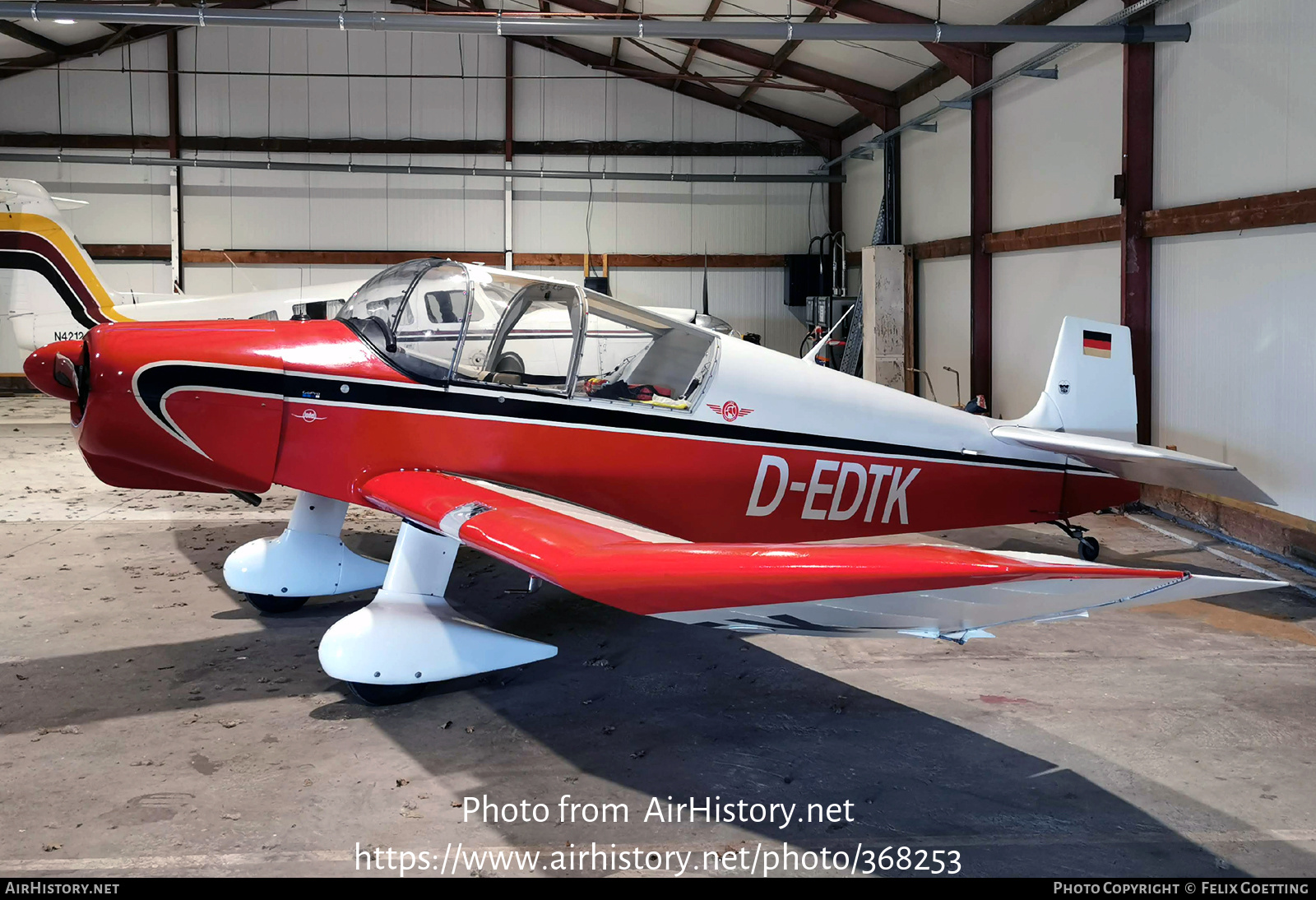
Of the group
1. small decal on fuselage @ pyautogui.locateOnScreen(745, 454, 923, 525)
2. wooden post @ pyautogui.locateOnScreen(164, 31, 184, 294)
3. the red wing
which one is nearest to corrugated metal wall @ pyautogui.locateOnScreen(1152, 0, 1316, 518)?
small decal on fuselage @ pyautogui.locateOnScreen(745, 454, 923, 525)

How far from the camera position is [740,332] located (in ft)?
64.2

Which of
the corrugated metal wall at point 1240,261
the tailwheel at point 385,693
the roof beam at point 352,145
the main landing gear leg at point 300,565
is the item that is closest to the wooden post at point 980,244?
the corrugated metal wall at point 1240,261

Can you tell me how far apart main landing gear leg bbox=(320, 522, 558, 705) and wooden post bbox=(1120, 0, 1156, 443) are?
650cm

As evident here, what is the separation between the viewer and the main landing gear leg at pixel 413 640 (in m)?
4.25

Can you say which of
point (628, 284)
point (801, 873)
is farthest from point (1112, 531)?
point (628, 284)

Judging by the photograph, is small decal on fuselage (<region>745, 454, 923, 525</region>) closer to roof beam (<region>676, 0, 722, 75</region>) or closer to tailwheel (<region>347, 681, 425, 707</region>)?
tailwheel (<region>347, 681, 425, 707</region>)

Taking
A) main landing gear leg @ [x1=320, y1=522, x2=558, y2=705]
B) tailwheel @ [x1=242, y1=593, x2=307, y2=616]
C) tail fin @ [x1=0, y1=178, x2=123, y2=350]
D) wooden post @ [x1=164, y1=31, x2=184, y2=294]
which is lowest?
tailwheel @ [x1=242, y1=593, x2=307, y2=616]

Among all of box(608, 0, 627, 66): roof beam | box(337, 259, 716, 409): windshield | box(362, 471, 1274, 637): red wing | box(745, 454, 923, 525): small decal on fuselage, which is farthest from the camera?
box(608, 0, 627, 66): roof beam

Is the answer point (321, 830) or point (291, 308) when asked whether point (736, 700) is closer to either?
point (321, 830)

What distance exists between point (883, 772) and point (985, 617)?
3.45 ft

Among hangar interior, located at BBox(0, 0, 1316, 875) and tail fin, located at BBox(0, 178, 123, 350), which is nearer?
hangar interior, located at BBox(0, 0, 1316, 875)

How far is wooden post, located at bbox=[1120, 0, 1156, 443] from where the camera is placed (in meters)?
8.59

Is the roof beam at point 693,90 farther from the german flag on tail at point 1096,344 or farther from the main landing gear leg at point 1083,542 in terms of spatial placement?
the main landing gear leg at point 1083,542

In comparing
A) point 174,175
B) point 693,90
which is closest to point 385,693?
point 693,90
